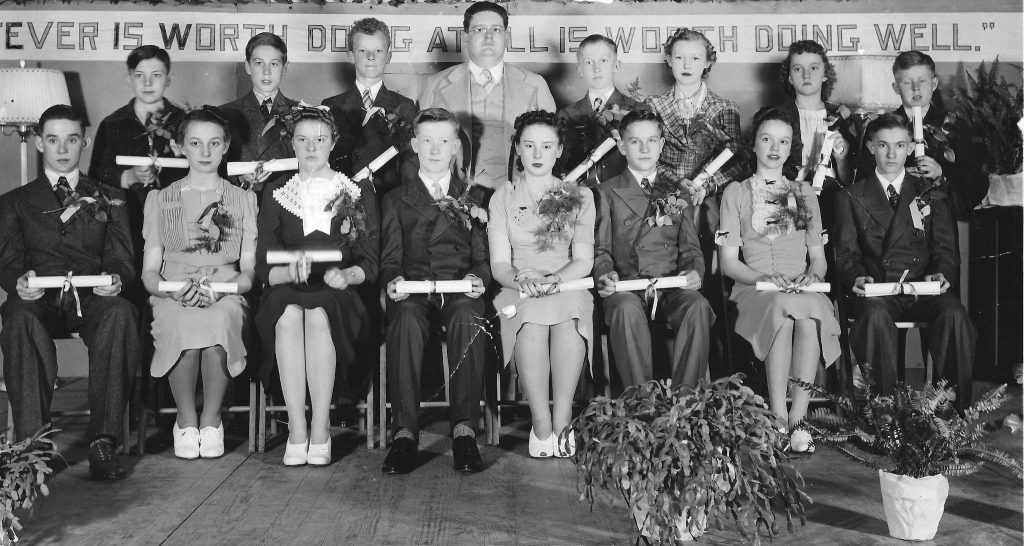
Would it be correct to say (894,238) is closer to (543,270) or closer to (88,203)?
(543,270)

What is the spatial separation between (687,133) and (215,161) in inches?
82.4

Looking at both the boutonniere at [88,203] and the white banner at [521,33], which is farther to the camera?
the white banner at [521,33]

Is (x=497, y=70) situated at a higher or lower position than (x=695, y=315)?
higher

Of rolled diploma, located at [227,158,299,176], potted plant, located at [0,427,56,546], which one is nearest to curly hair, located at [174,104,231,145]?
rolled diploma, located at [227,158,299,176]

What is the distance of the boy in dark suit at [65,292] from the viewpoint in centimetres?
395

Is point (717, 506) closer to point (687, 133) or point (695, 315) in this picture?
point (695, 315)

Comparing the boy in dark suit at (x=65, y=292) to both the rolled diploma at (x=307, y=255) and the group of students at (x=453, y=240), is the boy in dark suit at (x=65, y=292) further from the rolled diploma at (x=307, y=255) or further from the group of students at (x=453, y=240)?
the rolled diploma at (x=307, y=255)

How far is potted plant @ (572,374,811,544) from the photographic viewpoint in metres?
2.66

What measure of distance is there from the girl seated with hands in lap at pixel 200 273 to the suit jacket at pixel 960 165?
2.87 metres

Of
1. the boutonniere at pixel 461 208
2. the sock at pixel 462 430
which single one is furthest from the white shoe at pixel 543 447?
the boutonniere at pixel 461 208

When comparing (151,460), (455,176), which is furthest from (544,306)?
(151,460)

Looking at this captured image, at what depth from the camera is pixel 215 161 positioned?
4.36 meters

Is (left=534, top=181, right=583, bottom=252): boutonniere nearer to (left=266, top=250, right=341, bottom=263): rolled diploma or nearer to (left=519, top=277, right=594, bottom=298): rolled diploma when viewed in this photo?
(left=519, top=277, right=594, bottom=298): rolled diploma

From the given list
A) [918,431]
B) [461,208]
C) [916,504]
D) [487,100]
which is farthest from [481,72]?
[916,504]
